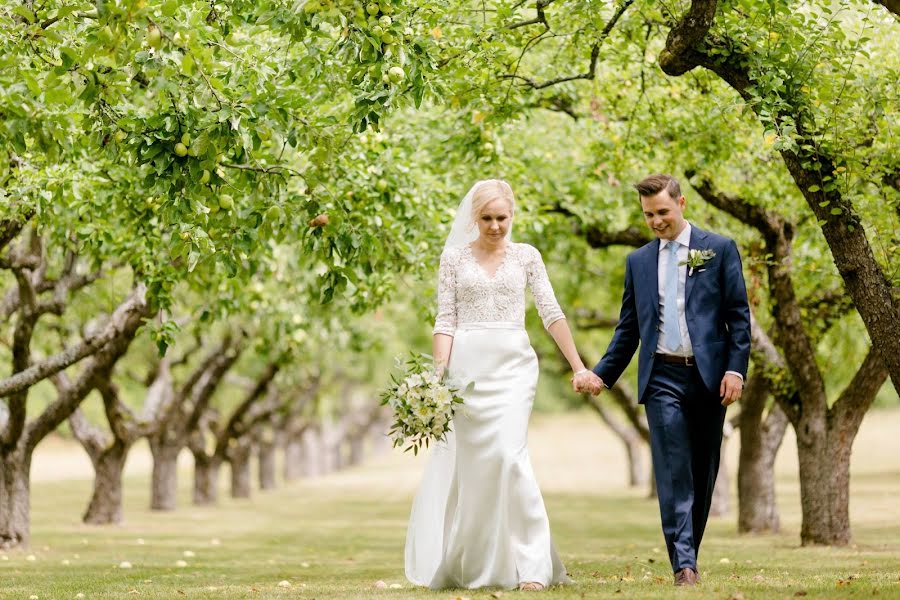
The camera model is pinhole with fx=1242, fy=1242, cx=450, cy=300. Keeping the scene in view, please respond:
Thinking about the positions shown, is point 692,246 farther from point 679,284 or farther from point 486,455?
point 486,455

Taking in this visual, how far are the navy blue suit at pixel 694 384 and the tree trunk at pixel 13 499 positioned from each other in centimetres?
1139

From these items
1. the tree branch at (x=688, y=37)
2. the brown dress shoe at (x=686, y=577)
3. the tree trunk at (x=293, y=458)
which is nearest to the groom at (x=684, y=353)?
the brown dress shoe at (x=686, y=577)

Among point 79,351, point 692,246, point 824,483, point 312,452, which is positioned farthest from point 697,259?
point 312,452

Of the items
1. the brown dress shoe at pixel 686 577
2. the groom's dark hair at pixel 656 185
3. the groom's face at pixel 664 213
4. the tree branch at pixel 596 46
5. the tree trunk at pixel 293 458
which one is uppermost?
the tree branch at pixel 596 46

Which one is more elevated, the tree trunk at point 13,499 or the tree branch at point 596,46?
the tree branch at point 596,46

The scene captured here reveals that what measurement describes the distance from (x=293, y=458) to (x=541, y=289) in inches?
1763

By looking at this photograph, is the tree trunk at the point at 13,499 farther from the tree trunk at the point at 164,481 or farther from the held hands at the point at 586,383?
the tree trunk at the point at 164,481

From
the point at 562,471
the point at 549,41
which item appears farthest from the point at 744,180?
the point at 562,471

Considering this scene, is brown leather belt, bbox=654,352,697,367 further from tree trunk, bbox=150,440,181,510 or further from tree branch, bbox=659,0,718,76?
tree trunk, bbox=150,440,181,510

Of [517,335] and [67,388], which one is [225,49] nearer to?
[517,335]

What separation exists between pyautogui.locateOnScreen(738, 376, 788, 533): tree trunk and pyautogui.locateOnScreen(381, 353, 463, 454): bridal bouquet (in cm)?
1194

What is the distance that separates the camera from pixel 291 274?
21.0 m

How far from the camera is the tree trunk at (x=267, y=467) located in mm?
42934

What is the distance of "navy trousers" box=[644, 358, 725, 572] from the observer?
8062mm
